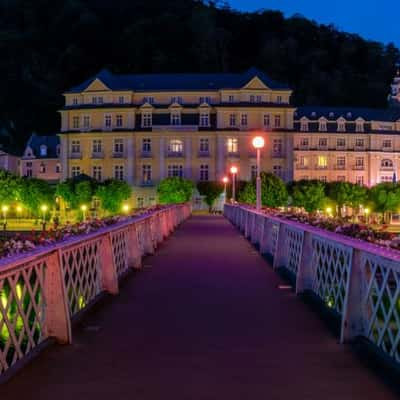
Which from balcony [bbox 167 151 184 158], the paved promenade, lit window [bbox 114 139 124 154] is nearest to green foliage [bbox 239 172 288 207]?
balcony [bbox 167 151 184 158]

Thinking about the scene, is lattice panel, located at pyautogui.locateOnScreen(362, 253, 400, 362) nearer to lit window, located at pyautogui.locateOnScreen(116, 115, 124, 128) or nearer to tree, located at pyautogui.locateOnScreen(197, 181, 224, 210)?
tree, located at pyautogui.locateOnScreen(197, 181, 224, 210)

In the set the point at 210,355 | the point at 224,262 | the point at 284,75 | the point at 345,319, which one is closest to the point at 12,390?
the point at 210,355

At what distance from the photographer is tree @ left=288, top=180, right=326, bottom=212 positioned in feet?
283

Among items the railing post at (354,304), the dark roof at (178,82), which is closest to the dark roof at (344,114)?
the dark roof at (178,82)

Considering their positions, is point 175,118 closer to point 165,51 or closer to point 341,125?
point 341,125

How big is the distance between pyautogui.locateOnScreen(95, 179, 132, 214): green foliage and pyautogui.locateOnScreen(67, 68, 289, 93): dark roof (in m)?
18.7

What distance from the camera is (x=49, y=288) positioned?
8422 millimetres

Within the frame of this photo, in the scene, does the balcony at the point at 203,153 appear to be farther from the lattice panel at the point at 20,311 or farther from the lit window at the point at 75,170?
the lattice panel at the point at 20,311

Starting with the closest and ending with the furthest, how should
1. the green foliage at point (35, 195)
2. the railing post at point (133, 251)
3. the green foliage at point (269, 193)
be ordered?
the railing post at point (133, 251), the green foliage at point (269, 193), the green foliage at point (35, 195)

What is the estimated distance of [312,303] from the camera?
1145 cm

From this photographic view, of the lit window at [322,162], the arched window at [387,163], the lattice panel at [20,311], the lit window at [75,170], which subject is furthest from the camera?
the arched window at [387,163]

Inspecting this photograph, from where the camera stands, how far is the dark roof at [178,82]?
307ft

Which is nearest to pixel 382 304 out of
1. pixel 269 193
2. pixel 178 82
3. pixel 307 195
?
pixel 269 193

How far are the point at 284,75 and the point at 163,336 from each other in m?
135
